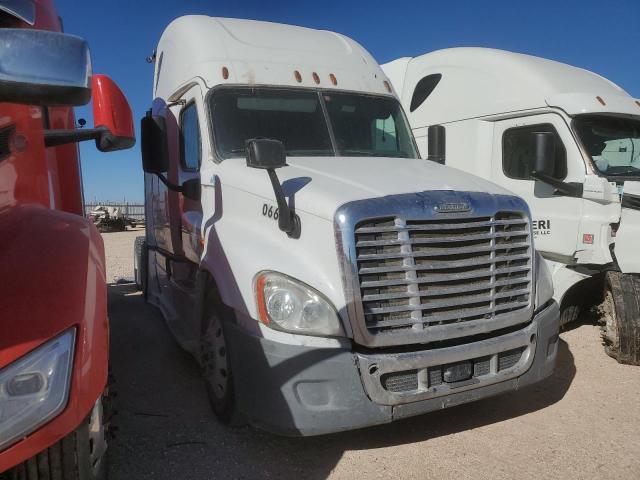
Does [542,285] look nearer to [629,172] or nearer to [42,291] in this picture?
[629,172]

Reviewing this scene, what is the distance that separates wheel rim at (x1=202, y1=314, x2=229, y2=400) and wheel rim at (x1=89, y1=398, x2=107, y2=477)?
4.13 ft

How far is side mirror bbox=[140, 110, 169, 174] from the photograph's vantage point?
16.0 feet

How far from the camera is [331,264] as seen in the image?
3182mm

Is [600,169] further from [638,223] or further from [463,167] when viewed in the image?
[463,167]

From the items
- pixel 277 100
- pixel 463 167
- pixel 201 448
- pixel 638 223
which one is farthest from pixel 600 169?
pixel 201 448

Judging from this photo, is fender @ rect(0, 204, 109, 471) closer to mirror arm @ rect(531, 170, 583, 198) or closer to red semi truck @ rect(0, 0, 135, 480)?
red semi truck @ rect(0, 0, 135, 480)

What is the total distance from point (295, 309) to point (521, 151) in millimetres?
4658

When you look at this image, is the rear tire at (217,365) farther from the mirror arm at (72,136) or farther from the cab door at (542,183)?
the cab door at (542,183)

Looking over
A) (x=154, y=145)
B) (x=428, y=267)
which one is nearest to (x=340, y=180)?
(x=428, y=267)

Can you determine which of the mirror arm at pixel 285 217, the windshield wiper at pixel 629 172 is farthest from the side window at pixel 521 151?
the mirror arm at pixel 285 217

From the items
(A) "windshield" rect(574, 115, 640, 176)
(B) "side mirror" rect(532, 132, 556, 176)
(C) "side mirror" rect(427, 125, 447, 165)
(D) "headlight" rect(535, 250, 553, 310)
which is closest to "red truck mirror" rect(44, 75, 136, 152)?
(D) "headlight" rect(535, 250, 553, 310)

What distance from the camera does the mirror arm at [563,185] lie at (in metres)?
5.88

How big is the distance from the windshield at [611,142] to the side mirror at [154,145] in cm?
445

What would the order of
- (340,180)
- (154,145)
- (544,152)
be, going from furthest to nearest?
(544,152), (154,145), (340,180)
